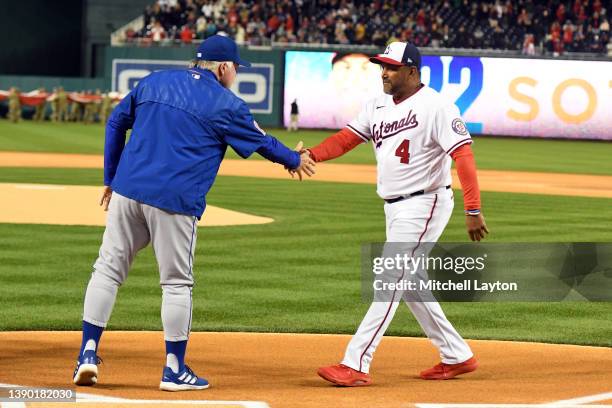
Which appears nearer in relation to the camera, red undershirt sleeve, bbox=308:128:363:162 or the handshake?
the handshake

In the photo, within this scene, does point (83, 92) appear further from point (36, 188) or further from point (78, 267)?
point (78, 267)

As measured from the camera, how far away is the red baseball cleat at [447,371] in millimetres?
7820

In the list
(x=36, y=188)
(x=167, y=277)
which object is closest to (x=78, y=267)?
(x=167, y=277)

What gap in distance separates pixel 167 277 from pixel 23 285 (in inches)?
203

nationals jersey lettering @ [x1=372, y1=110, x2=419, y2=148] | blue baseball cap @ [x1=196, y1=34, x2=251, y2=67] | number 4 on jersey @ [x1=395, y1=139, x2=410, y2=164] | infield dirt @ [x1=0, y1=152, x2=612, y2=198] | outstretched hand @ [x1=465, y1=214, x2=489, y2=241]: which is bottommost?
infield dirt @ [x1=0, y1=152, x2=612, y2=198]

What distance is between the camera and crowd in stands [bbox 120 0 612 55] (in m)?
47.1

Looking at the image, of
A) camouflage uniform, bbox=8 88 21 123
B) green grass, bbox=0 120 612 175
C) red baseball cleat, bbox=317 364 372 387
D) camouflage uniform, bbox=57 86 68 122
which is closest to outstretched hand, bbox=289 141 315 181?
red baseball cleat, bbox=317 364 372 387

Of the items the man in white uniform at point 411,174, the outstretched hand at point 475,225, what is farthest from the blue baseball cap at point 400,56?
the outstretched hand at point 475,225

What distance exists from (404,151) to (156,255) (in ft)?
5.07

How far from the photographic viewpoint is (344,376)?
7.49 metres

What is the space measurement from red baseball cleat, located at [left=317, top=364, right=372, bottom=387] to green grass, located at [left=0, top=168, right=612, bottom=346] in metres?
2.45

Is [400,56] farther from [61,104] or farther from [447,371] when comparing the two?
[61,104]

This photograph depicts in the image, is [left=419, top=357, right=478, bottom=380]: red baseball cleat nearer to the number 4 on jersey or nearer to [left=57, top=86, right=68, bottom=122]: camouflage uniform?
the number 4 on jersey

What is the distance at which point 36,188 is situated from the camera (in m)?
22.9
